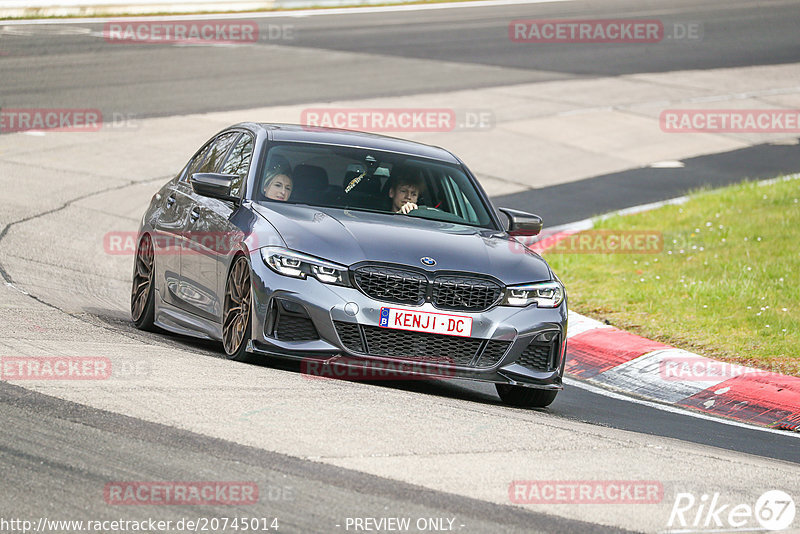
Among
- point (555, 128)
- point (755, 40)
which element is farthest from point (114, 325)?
point (755, 40)

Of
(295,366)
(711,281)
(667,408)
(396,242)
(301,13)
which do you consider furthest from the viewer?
(301,13)

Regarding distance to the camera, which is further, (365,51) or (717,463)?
(365,51)

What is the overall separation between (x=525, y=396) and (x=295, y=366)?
150 cm

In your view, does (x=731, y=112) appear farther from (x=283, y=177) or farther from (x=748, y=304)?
(x=283, y=177)

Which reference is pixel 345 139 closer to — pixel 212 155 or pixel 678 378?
pixel 212 155

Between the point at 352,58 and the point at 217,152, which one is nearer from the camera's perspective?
the point at 217,152

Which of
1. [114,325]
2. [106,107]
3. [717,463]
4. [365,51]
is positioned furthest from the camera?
[365,51]

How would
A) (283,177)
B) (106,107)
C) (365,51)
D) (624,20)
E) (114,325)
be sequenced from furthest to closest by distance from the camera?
(624,20)
(365,51)
(106,107)
(114,325)
(283,177)

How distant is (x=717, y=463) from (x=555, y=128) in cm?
1542

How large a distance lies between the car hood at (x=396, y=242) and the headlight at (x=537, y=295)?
0.05m

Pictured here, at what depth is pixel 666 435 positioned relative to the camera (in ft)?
25.7

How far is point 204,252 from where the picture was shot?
8727 mm

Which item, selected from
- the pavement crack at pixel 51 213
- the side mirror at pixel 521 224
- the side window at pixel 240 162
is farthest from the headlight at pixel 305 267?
the side mirror at pixel 521 224

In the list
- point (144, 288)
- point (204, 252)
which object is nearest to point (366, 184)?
point (204, 252)
